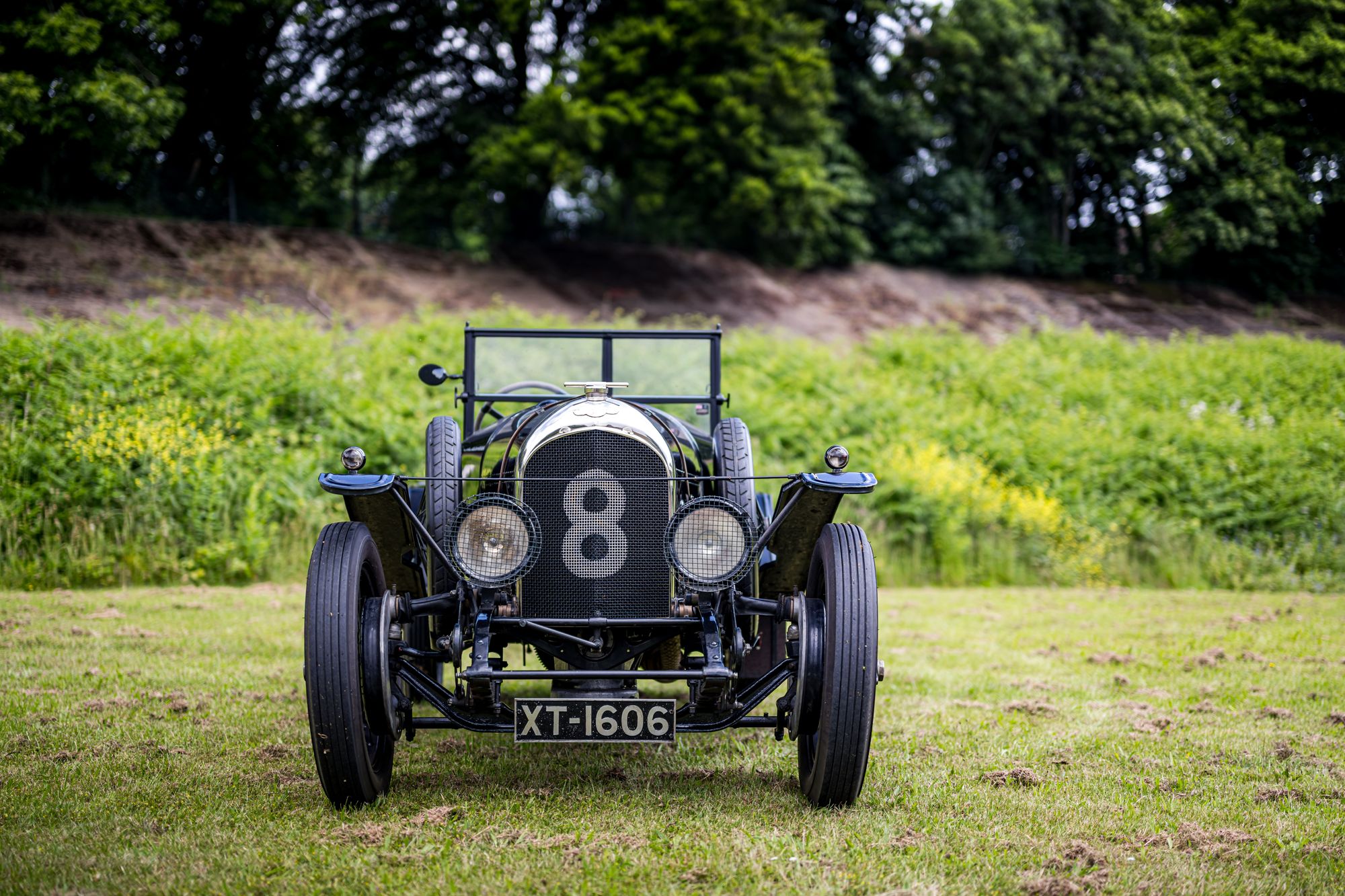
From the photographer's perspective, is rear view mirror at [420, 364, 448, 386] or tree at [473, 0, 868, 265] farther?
tree at [473, 0, 868, 265]

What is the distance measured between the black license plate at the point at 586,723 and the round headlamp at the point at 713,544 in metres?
0.47

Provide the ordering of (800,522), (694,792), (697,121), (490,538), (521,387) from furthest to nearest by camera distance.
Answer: (697,121) < (521,387) < (800,522) < (694,792) < (490,538)

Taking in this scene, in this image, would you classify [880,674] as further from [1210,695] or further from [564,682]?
[1210,695]

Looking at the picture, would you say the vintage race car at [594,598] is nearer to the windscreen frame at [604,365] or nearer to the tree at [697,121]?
the windscreen frame at [604,365]

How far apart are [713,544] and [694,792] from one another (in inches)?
36.6

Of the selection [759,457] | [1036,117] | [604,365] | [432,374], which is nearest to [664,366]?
[604,365]

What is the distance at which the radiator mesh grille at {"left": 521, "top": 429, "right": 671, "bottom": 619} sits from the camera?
Result: 12.9 ft

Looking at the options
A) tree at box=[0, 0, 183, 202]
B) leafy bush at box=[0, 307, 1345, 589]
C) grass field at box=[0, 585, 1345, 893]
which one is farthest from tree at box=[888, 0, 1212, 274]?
grass field at box=[0, 585, 1345, 893]

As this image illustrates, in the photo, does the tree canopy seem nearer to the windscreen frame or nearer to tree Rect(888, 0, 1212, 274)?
tree Rect(888, 0, 1212, 274)

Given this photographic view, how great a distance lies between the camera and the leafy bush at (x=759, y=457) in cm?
910

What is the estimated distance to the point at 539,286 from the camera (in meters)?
21.0

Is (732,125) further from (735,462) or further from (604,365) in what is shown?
(735,462)

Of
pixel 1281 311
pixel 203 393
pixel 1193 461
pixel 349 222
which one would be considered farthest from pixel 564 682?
pixel 1281 311

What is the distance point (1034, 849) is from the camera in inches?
131
